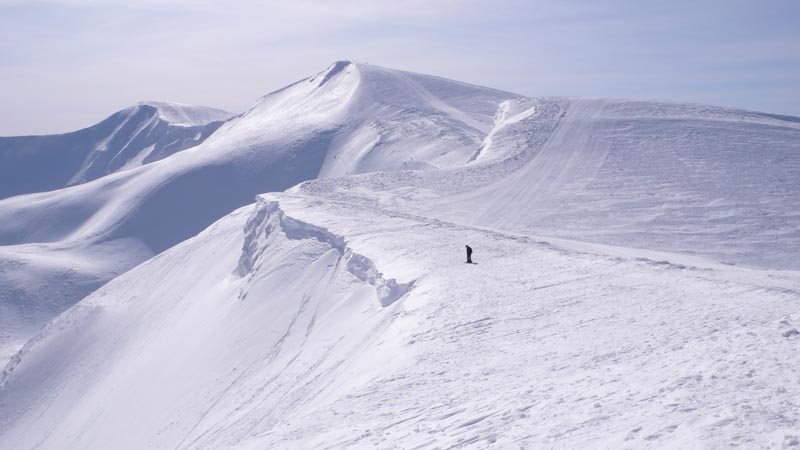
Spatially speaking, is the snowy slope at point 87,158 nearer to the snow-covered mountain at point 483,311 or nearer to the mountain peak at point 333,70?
the mountain peak at point 333,70

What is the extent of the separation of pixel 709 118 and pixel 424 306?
36.9m

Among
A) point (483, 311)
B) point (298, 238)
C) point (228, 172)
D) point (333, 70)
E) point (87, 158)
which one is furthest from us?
point (87, 158)

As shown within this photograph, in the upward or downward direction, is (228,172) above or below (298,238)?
below

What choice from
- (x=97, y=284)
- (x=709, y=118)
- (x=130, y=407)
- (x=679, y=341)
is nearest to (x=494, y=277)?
(x=679, y=341)

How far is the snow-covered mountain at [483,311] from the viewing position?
10742mm

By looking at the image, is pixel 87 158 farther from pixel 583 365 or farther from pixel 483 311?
pixel 583 365

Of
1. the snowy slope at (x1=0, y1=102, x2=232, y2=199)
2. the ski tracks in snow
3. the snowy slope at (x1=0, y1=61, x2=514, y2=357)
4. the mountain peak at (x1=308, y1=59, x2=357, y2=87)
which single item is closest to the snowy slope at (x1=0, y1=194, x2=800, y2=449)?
the ski tracks in snow

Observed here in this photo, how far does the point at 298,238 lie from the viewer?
3303 centimetres

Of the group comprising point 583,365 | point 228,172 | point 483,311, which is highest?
point 583,365

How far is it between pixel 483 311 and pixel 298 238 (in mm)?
17416

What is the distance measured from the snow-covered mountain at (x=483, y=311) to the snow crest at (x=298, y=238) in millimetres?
131

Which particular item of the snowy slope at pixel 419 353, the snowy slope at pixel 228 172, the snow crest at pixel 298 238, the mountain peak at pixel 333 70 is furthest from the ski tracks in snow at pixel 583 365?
the mountain peak at pixel 333 70

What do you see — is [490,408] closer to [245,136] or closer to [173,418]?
[173,418]

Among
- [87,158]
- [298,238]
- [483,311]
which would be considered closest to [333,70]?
[298,238]
